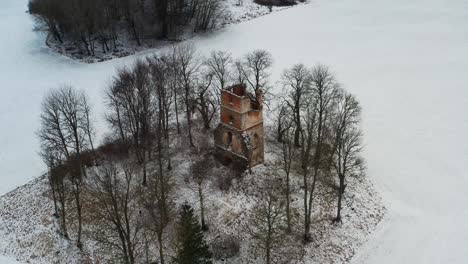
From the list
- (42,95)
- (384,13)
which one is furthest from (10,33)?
(384,13)

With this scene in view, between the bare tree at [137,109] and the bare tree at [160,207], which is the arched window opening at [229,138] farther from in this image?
the bare tree at [137,109]

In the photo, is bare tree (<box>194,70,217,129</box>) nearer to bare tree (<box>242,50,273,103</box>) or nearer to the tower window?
bare tree (<box>242,50,273,103</box>)

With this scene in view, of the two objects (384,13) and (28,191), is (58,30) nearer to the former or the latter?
(28,191)

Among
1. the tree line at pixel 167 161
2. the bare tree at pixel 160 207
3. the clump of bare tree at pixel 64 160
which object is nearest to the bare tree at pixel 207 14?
the tree line at pixel 167 161

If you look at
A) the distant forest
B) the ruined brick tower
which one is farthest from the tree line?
the distant forest

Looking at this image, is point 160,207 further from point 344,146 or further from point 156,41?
point 156,41

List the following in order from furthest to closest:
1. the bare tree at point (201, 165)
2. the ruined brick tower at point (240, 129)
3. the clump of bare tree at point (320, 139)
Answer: the ruined brick tower at point (240, 129)
the clump of bare tree at point (320, 139)
the bare tree at point (201, 165)
